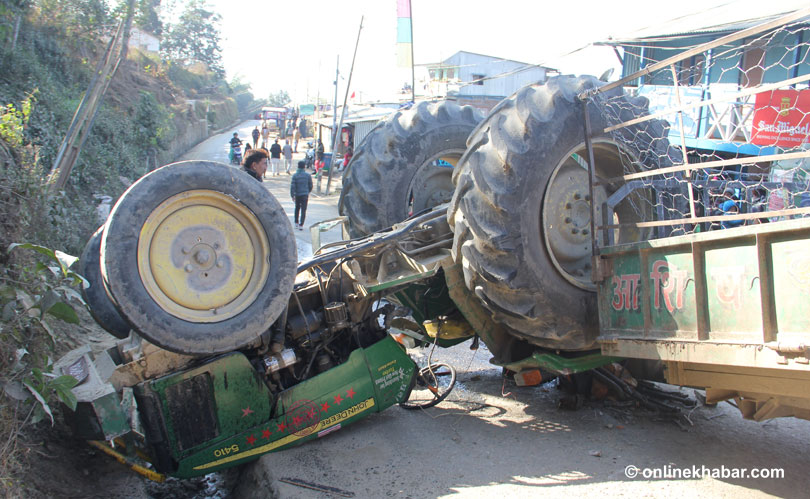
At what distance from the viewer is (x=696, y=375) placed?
3.71m

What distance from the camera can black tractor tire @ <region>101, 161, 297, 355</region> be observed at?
318 centimetres

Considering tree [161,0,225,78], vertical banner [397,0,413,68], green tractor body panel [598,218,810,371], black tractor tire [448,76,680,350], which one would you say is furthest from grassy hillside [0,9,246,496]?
tree [161,0,225,78]

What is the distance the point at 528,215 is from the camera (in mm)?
3953

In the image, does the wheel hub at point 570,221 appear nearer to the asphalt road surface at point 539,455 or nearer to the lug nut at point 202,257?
the asphalt road surface at point 539,455

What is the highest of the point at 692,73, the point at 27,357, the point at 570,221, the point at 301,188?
the point at 692,73

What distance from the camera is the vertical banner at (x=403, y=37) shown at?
18797 mm

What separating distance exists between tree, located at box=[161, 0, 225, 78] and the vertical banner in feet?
131

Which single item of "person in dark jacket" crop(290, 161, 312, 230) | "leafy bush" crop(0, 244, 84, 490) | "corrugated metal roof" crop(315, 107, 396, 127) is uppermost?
"corrugated metal roof" crop(315, 107, 396, 127)

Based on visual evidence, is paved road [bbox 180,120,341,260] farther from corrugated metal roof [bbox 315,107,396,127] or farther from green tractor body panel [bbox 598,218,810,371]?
green tractor body panel [bbox 598,218,810,371]

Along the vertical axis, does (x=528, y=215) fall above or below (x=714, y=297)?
above

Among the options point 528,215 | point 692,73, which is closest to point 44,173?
point 528,215

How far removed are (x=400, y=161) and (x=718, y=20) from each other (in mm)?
13462

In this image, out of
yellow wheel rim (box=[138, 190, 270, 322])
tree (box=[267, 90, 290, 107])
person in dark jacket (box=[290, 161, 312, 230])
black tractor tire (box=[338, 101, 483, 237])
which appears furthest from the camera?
tree (box=[267, 90, 290, 107])

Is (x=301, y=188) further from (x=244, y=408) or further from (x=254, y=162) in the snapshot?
(x=244, y=408)
